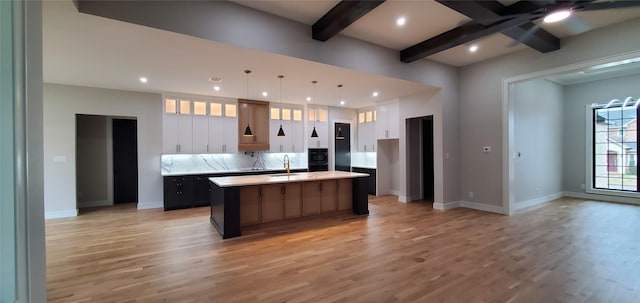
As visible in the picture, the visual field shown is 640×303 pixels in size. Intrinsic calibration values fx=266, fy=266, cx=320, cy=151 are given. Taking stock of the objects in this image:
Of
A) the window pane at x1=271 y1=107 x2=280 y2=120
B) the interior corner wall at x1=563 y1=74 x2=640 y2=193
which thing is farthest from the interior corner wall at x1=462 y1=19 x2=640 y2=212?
the window pane at x1=271 y1=107 x2=280 y2=120

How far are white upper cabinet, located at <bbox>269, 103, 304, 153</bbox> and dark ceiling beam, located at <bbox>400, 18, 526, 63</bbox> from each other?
3.67 m

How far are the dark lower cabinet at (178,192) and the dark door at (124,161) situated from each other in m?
1.82

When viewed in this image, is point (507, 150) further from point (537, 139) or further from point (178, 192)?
point (178, 192)

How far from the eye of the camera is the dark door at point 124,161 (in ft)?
22.3

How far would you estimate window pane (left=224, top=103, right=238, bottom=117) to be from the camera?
6.83 meters

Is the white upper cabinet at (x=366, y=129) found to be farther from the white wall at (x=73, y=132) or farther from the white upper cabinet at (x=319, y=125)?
the white wall at (x=73, y=132)

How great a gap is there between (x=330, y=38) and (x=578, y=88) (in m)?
7.33

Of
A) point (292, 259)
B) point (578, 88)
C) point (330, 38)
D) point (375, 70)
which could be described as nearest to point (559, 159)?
point (578, 88)

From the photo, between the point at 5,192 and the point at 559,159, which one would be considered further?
the point at 559,159

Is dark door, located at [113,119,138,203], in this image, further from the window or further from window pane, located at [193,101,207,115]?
the window

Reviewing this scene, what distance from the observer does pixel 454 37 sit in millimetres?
4086

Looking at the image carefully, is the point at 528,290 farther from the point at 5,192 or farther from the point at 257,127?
the point at 257,127

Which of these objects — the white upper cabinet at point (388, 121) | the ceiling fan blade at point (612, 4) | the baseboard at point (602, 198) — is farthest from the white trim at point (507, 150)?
the baseboard at point (602, 198)

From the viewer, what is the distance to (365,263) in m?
3.08
